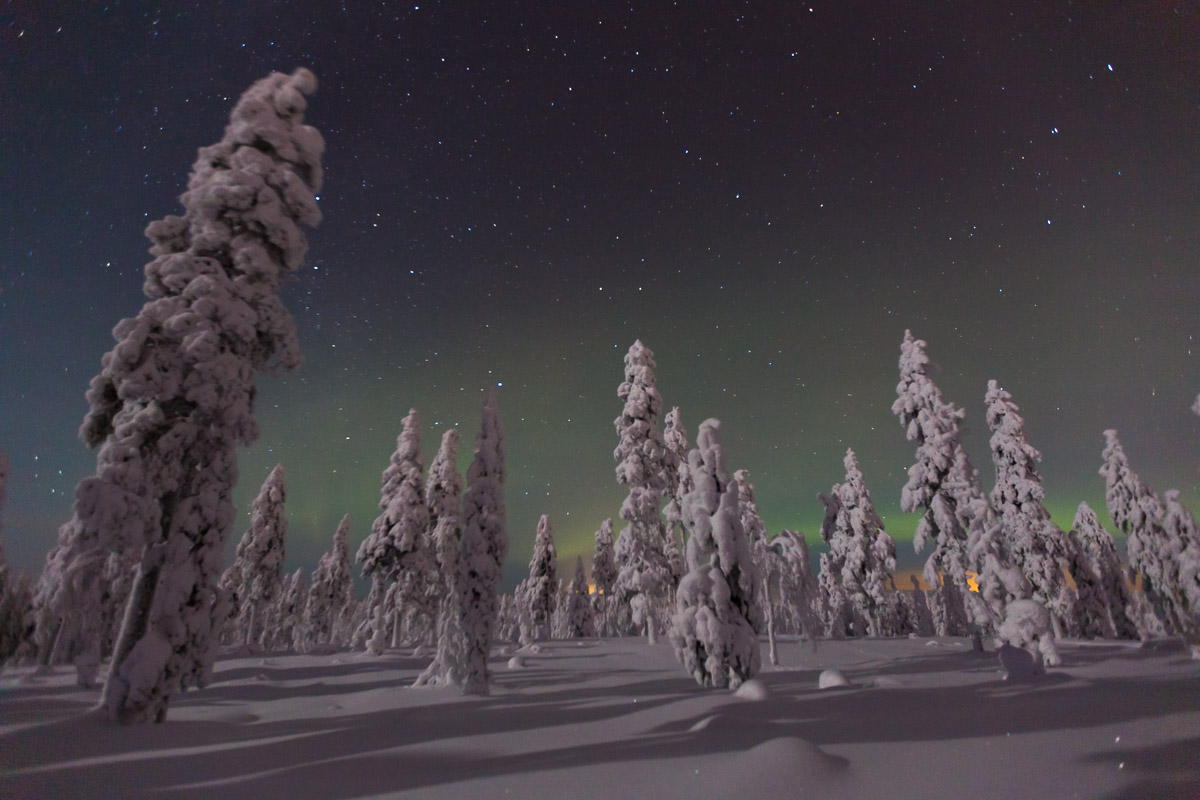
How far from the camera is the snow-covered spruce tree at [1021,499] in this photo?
3009 cm

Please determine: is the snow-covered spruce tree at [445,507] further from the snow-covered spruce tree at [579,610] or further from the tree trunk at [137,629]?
the snow-covered spruce tree at [579,610]

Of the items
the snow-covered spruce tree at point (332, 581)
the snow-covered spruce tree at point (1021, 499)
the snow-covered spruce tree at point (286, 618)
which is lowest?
the snow-covered spruce tree at point (286, 618)

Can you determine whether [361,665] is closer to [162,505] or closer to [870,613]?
[162,505]

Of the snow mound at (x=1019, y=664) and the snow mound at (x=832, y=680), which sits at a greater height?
the snow mound at (x=1019, y=664)

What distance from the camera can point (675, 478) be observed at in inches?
1324

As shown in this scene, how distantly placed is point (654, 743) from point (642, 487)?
22141mm

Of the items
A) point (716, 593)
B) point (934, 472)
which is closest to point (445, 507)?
point (716, 593)

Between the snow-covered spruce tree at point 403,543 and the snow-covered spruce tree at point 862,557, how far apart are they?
1349 inches

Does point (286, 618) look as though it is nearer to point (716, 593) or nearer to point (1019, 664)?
point (716, 593)

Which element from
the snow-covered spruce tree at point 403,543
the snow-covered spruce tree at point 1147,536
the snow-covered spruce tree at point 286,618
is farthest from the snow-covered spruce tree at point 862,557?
the snow-covered spruce tree at point 286,618

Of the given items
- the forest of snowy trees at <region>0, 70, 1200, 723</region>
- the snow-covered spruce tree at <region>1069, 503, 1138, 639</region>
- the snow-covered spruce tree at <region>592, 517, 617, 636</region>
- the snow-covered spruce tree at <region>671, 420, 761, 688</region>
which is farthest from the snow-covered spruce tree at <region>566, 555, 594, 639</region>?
the snow-covered spruce tree at <region>671, 420, 761, 688</region>

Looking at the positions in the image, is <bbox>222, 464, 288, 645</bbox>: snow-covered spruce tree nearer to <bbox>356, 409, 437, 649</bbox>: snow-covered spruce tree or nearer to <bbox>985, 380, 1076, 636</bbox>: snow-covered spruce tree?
<bbox>356, 409, 437, 649</bbox>: snow-covered spruce tree

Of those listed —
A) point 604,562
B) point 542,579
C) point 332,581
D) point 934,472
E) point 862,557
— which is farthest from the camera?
point 604,562

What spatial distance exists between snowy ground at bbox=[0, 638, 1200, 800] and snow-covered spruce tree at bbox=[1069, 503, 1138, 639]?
2635cm
